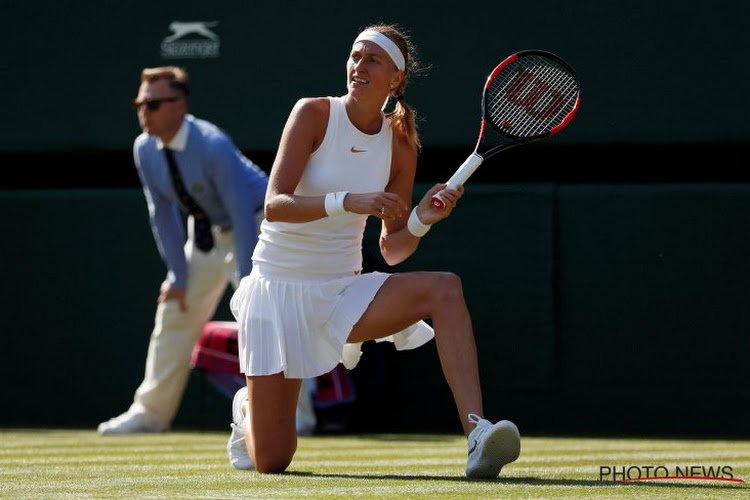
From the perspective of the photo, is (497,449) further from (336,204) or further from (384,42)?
(384,42)

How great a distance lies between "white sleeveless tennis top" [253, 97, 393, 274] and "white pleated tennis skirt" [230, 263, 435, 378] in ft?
0.19

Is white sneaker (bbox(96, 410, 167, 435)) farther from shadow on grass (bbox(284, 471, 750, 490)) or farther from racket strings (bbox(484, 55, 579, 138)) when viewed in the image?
racket strings (bbox(484, 55, 579, 138))

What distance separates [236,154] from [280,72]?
3.78ft

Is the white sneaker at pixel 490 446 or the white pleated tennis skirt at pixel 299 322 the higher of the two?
the white pleated tennis skirt at pixel 299 322

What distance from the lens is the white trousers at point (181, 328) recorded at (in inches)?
340

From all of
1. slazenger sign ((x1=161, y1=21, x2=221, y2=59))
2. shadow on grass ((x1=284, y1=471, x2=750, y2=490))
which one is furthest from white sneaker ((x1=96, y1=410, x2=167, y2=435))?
shadow on grass ((x1=284, y1=471, x2=750, y2=490))

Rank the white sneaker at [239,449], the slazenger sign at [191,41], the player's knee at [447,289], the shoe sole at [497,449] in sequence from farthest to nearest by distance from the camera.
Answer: the slazenger sign at [191,41], the white sneaker at [239,449], the player's knee at [447,289], the shoe sole at [497,449]

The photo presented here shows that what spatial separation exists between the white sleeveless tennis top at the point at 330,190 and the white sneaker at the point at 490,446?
832mm

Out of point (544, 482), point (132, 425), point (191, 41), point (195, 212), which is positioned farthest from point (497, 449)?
point (191, 41)

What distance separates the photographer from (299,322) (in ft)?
17.8

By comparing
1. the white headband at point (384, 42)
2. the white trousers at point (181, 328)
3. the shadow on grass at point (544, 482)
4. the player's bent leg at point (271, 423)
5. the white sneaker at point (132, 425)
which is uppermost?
the white headband at point (384, 42)

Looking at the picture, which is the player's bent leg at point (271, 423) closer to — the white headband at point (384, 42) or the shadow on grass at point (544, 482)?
the shadow on grass at point (544, 482)

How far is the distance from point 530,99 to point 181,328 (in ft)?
12.2

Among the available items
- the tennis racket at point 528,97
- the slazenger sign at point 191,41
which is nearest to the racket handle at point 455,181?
the tennis racket at point 528,97
